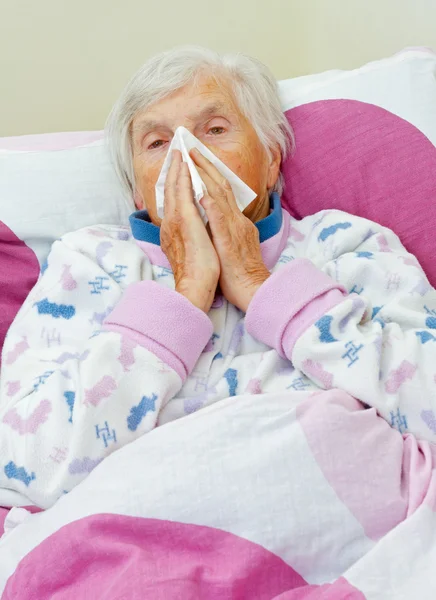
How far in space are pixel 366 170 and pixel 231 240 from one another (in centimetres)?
35

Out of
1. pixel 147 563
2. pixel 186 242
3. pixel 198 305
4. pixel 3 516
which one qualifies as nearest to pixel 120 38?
pixel 186 242

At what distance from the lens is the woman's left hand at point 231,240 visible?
1.16m

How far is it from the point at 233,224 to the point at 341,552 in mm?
598

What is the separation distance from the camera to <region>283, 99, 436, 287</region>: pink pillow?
4.28 feet

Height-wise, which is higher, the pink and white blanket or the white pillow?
the white pillow

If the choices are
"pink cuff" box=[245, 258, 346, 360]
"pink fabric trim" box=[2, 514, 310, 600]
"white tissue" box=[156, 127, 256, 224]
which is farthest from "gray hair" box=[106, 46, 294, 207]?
"pink fabric trim" box=[2, 514, 310, 600]

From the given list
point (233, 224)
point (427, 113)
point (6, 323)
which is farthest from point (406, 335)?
point (6, 323)

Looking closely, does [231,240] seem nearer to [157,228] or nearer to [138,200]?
[157,228]

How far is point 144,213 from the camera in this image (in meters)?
1.36

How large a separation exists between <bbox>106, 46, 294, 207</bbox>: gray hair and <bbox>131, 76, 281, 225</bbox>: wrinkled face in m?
0.02

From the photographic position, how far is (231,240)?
1.19 meters

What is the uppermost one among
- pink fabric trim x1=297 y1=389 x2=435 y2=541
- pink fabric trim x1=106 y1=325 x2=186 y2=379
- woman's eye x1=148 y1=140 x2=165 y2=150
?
woman's eye x1=148 y1=140 x2=165 y2=150

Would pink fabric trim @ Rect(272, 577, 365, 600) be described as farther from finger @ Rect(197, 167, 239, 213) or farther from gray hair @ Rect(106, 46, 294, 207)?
gray hair @ Rect(106, 46, 294, 207)

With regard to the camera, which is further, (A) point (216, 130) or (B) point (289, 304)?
(A) point (216, 130)
